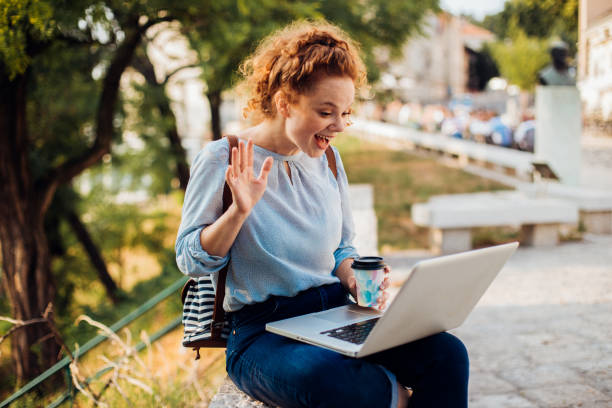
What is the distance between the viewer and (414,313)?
1.80 m

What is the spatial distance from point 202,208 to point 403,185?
1084 cm

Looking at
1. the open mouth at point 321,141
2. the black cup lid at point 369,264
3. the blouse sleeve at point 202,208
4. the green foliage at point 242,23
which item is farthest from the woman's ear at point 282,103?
the green foliage at point 242,23

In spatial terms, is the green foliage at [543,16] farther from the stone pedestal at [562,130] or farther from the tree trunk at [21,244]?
the tree trunk at [21,244]

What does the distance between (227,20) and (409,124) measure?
755 inches

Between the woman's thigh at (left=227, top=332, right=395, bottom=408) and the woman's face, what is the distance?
69 centimetres

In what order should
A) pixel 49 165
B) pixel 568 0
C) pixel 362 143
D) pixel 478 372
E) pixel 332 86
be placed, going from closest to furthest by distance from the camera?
1. pixel 332 86
2. pixel 478 372
3. pixel 49 165
4. pixel 568 0
5. pixel 362 143

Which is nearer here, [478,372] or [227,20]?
[478,372]

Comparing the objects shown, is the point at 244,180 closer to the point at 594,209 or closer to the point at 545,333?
the point at 545,333

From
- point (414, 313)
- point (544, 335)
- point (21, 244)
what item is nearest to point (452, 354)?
point (414, 313)

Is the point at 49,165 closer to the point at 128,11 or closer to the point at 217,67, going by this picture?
the point at 217,67

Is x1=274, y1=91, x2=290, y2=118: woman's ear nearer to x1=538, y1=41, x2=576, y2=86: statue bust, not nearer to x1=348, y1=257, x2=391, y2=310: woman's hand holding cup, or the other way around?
x1=348, y1=257, x2=391, y2=310: woman's hand holding cup

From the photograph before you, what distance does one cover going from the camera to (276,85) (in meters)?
2.24

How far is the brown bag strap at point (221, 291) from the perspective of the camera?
2.10 m

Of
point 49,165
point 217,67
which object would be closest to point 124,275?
point 49,165
